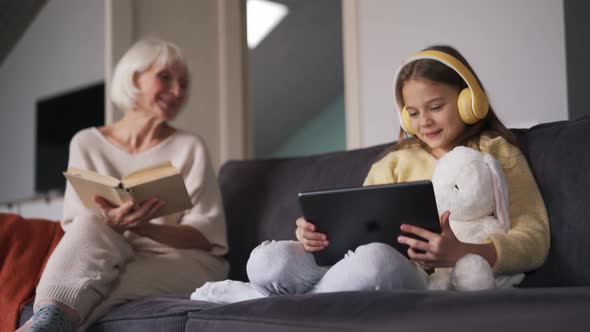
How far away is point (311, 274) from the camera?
1.47 metres

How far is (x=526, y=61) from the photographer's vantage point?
109 inches

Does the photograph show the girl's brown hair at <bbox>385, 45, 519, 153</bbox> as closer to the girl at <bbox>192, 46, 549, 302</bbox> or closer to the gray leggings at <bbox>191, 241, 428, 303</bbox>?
the girl at <bbox>192, 46, 549, 302</bbox>

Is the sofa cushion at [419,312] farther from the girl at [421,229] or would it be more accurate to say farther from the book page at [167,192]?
the book page at [167,192]

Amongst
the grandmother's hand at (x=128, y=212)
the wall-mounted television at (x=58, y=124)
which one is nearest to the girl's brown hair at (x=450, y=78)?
the grandmother's hand at (x=128, y=212)

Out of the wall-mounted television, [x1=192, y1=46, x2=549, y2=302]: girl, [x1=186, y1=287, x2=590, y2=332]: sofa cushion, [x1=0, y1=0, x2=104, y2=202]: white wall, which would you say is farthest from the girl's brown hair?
[x1=0, y1=0, x2=104, y2=202]: white wall

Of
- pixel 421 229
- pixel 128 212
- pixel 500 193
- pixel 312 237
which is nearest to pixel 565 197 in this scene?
pixel 500 193

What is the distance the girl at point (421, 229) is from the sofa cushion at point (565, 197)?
33 millimetres

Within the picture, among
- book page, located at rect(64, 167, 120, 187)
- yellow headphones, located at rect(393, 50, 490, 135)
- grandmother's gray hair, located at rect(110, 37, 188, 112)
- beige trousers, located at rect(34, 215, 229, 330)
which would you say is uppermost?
grandmother's gray hair, located at rect(110, 37, 188, 112)

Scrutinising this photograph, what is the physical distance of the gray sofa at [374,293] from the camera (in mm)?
999

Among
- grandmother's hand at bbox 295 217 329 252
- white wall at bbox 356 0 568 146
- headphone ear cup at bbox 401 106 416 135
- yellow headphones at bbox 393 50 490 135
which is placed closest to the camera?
grandmother's hand at bbox 295 217 329 252

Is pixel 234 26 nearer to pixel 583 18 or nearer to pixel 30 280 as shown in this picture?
pixel 583 18

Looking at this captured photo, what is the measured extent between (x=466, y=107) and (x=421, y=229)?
400 mm

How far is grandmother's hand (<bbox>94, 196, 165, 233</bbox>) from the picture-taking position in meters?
1.92

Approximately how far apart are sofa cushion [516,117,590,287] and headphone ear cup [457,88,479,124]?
17 cm
